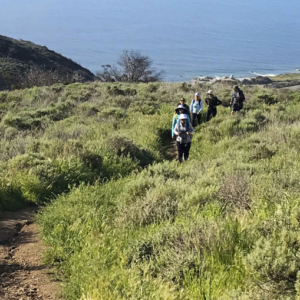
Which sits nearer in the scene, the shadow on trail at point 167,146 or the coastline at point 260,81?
the shadow on trail at point 167,146

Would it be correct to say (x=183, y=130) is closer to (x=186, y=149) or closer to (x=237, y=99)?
(x=186, y=149)

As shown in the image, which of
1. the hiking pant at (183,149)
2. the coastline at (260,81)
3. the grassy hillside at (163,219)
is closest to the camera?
the grassy hillside at (163,219)

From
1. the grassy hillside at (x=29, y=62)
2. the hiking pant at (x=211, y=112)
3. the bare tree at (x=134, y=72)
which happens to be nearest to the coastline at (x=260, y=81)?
the bare tree at (x=134, y=72)

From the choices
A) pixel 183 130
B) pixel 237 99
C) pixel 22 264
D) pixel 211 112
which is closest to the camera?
pixel 22 264

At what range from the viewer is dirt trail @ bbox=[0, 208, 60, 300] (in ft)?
11.8

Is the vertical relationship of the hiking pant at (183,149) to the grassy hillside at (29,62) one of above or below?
below

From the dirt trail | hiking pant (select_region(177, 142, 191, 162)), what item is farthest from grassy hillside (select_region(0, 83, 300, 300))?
hiking pant (select_region(177, 142, 191, 162))

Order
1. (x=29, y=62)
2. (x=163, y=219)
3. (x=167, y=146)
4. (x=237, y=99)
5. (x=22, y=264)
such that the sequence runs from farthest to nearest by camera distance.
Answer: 1. (x=29, y=62)
2. (x=237, y=99)
3. (x=167, y=146)
4. (x=163, y=219)
5. (x=22, y=264)

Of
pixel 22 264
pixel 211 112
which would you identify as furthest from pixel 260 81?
pixel 22 264

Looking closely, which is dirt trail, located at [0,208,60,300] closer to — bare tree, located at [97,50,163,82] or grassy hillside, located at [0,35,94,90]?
bare tree, located at [97,50,163,82]

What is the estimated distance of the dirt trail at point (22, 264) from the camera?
3.60 metres

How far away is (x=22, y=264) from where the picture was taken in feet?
13.8

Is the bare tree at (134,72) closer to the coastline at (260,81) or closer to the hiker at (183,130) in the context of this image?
the coastline at (260,81)

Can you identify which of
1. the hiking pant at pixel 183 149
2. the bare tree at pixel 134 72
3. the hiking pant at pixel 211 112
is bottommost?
the hiking pant at pixel 183 149
